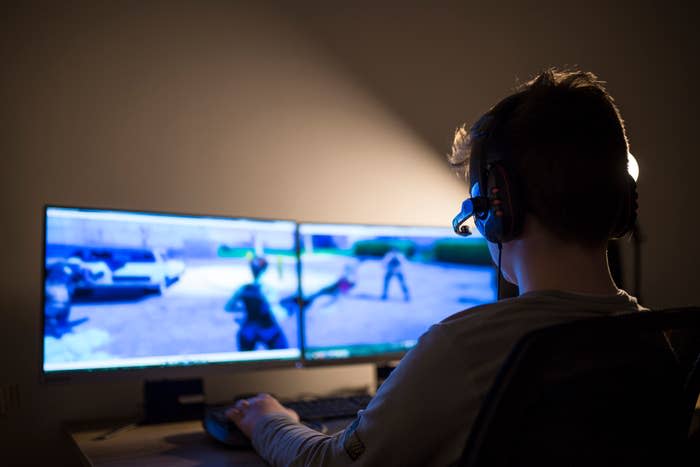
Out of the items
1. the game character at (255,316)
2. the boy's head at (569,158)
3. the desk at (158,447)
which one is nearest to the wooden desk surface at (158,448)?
the desk at (158,447)

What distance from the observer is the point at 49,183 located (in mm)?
1469

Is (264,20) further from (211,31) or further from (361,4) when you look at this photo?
(361,4)

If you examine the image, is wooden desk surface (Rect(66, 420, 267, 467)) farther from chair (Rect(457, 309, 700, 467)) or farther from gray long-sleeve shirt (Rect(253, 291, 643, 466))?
chair (Rect(457, 309, 700, 467))

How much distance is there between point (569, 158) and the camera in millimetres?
774

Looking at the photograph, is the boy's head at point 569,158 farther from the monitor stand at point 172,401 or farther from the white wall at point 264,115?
the white wall at point 264,115

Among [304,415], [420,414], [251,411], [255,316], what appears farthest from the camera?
[255,316]

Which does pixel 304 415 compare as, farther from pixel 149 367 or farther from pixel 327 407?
pixel 149 367

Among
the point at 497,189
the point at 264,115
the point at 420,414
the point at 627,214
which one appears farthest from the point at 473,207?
the point at 264,115

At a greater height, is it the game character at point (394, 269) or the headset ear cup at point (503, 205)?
the headset ear cup at point (503, 205)

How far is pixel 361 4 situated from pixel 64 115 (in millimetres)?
941

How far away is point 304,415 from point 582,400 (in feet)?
2.58

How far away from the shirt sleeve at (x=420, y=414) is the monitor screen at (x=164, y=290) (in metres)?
0.70

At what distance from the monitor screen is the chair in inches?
35.4

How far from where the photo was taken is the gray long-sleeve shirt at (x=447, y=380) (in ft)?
2.34
